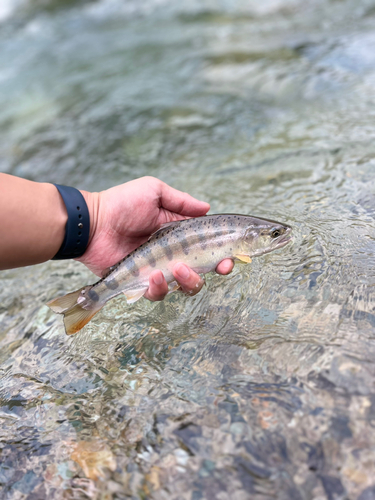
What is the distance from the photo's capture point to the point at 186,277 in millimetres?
3342

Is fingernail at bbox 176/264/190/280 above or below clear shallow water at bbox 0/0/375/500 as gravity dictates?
above

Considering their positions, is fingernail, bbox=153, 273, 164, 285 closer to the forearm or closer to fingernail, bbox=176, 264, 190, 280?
fingernail, bbox=176, 264, 190, 280

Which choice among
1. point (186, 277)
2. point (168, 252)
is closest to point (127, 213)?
point (168, 252)

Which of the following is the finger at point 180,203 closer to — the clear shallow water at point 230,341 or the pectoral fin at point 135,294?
the clear shallow water at point 230,341

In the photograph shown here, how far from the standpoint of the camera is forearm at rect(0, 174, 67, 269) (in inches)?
123

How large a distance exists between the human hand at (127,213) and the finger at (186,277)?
91 millimetres

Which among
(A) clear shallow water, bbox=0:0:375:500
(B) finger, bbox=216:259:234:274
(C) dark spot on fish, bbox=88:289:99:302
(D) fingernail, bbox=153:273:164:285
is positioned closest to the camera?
(A) clear shallow water, bbox=0:0:375:500

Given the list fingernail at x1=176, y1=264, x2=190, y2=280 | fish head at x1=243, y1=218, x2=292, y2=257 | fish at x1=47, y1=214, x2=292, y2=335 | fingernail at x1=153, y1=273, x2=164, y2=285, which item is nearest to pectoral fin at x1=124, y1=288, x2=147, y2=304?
fish at x1=47, y1=214, x2=292, y2=335

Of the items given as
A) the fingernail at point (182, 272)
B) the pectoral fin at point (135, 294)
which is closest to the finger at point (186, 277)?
the fingernail at point (182, 272)

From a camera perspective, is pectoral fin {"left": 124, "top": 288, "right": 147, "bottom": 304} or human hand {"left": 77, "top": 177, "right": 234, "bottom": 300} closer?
pectoral fin {"left": 124, "top": 288, "right": 147, "bottom": 304}

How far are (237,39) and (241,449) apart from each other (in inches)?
467

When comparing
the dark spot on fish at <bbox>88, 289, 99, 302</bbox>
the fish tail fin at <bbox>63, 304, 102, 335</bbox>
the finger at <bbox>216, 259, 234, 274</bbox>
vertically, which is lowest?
the finger at <bbox>216, 259, 234, 274</bbox>

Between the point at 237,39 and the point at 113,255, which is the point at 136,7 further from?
the point at 113,255

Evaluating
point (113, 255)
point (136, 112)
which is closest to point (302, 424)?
point (113, 255)
